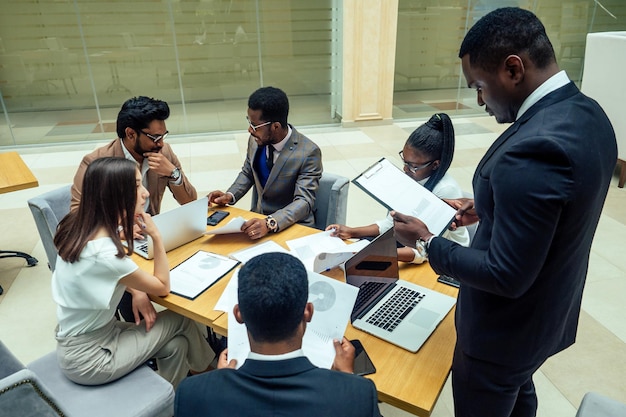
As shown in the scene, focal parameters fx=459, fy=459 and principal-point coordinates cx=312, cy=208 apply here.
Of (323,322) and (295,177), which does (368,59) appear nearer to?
(295,177)

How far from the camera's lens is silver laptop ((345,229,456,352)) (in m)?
1.64

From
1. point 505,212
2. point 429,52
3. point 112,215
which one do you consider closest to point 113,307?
point 112,215

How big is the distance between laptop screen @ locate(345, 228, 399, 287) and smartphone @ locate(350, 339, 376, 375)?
24cm

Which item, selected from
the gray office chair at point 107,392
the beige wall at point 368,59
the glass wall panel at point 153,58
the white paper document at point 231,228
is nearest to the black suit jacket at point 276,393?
the gray office chair at point 107,392

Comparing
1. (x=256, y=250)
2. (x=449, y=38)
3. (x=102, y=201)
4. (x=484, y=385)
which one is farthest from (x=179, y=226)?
(x=449, y=38)

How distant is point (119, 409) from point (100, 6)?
6.30 metres

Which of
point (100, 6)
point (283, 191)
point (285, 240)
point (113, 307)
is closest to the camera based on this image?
point (113, 307)

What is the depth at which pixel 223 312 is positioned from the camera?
5.85ft

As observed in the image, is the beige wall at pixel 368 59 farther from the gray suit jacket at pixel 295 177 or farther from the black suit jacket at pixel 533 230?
the black suit jacket at pixel 533 230

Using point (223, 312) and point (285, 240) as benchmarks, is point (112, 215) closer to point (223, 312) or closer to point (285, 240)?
point (223, 312)

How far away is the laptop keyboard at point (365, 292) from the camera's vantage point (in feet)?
5.67

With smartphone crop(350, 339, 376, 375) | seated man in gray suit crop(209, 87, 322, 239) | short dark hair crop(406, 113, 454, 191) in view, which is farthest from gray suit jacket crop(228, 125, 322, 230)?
smartphone crop(350, 339, 376, 375)

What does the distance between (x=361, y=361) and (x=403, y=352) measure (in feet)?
0.53

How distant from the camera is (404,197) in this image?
180 cm
